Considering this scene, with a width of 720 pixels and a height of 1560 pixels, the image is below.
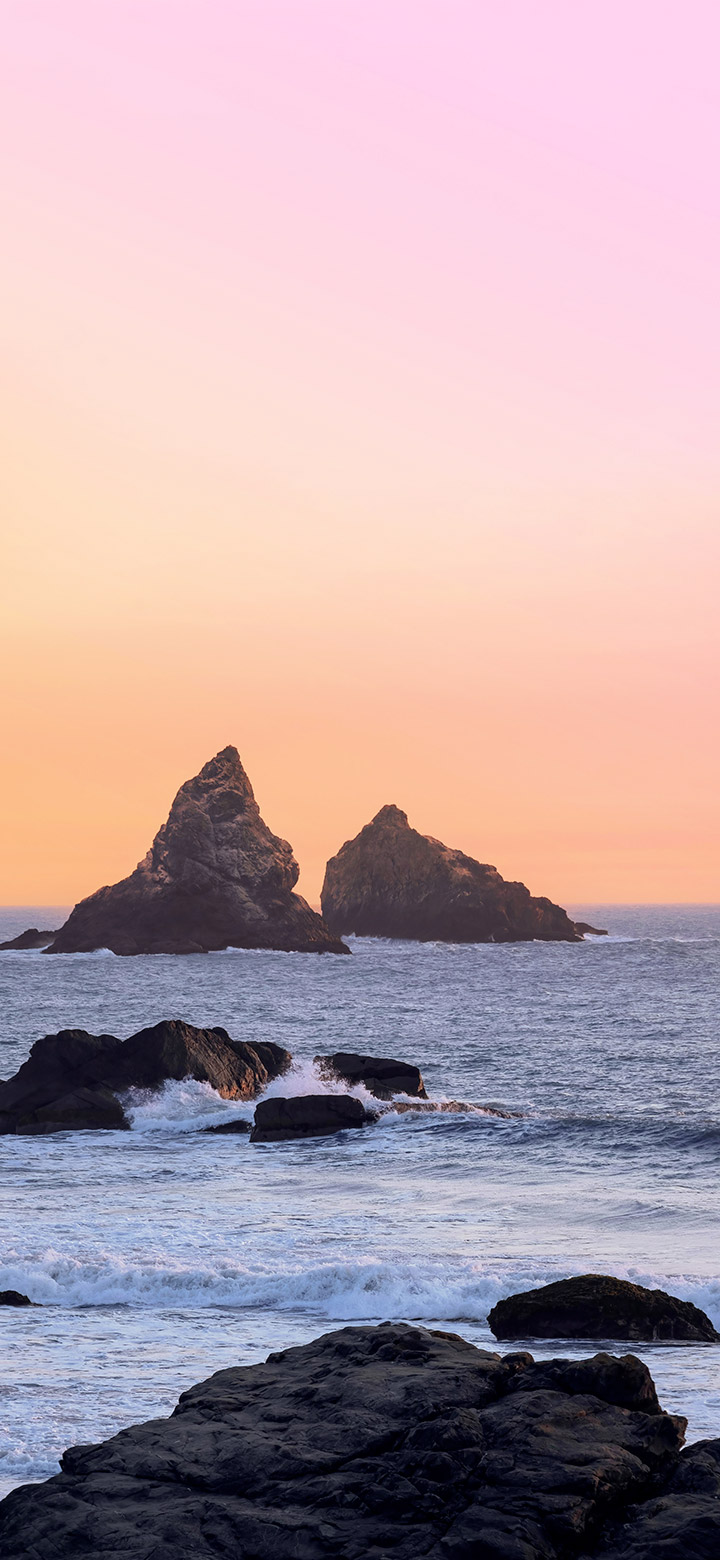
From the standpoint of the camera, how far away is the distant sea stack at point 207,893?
134 meters

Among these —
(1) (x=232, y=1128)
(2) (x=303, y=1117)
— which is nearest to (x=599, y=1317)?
(2) (x=303, y=1117)

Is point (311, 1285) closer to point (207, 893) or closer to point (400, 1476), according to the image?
point (400, 1476)

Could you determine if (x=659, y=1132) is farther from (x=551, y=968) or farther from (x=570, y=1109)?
(x=551, y=968)

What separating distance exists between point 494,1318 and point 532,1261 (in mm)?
3894

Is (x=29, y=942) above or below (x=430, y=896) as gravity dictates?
below

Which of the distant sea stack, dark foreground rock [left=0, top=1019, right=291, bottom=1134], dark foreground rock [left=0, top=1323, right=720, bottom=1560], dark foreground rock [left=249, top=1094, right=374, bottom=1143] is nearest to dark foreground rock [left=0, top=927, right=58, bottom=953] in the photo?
the distant sea stack

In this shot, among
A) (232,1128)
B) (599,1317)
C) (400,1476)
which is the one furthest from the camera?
(232,1128)

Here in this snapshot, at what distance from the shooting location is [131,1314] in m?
17.2

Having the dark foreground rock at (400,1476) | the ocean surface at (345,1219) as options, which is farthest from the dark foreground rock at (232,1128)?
the dark foreground rock at (400,1476)

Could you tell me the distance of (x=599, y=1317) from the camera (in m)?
15.8

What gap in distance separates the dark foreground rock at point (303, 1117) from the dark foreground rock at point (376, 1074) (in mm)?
3596

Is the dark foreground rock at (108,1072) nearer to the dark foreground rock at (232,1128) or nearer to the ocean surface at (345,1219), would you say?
the ocean surface at (345,1219)

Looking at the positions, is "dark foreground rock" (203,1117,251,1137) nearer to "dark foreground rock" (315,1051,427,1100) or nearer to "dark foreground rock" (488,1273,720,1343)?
"dark foreground rock" (315,1051,427,1100)

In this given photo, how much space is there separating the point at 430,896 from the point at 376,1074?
130m
